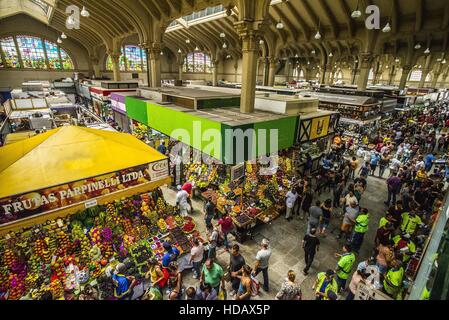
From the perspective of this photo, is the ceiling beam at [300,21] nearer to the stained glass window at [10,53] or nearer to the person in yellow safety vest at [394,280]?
the person in yellow safety vest at [394,280]

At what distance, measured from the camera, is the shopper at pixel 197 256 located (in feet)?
17.9

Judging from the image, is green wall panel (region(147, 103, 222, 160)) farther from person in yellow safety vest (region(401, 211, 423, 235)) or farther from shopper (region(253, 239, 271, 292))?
person in yellow safety vest (region(401, 211, 423, 235))

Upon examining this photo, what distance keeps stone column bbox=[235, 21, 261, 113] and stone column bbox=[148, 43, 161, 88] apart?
9.02 metres

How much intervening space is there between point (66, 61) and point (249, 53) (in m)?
33.8

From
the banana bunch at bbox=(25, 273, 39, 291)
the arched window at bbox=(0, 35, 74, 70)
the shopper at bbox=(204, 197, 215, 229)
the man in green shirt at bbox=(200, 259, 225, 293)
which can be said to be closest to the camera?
the man in green shirt at bbox=(200, 259, 225, 293)

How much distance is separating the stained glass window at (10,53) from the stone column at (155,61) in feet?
76.3

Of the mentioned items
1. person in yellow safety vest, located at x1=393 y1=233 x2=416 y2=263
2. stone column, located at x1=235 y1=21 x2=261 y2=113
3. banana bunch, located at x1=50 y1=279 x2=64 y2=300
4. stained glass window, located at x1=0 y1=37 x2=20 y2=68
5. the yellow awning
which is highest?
stained glass window, located at x1=0 y1=37 x2=20 y2=68

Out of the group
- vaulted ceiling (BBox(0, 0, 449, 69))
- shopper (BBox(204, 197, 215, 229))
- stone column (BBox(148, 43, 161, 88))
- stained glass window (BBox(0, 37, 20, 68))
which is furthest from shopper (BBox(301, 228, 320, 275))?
stained glass window (BBox(0, 37, 20, 68))

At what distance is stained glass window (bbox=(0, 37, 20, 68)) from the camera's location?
2597 centimetres

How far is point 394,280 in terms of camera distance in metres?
4.29

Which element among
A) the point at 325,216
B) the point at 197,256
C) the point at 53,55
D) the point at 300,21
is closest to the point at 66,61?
the point at 53,55

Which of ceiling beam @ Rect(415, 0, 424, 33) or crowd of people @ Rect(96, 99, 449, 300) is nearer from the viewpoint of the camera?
crowd of people @ Rect(96, 99, 449, 300)

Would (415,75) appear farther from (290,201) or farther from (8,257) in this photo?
(8,257)
